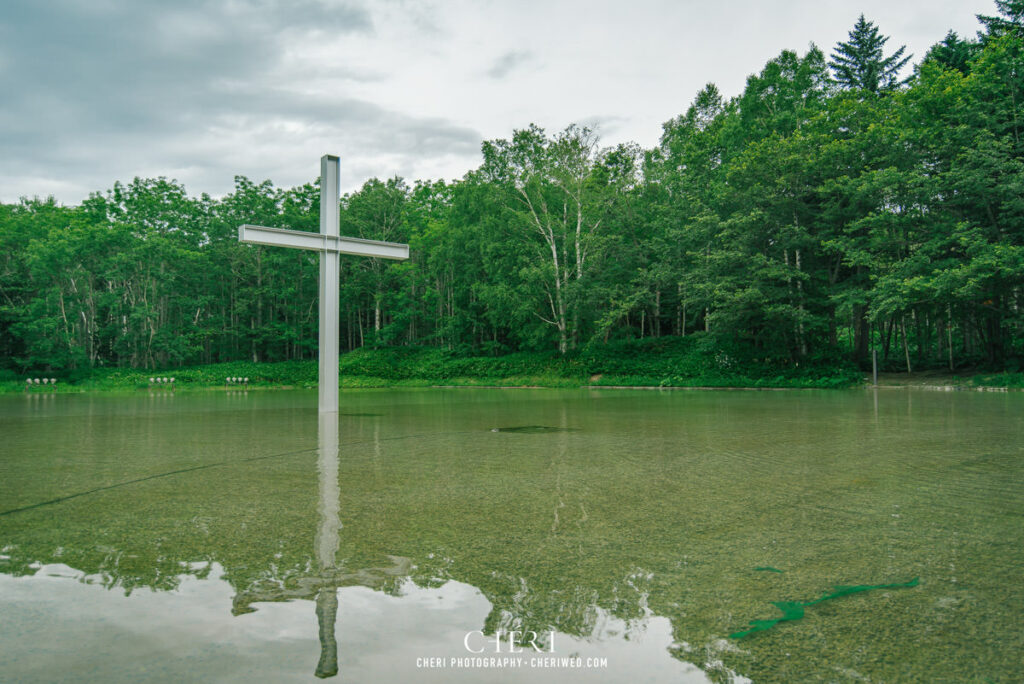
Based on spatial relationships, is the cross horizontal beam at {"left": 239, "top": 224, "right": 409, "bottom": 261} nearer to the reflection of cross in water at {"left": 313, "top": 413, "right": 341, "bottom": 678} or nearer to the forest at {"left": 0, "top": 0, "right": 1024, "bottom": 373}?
the reflection of cross in water at {"left": 313, "top": 413, "right": 341, "bottom": 678}

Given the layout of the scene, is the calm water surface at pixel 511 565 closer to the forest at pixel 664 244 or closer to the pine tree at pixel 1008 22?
the forest at pixel 664 244

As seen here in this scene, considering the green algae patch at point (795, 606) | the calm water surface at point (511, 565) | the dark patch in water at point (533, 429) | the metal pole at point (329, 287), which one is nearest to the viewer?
the calm water surface at point (511, 565)

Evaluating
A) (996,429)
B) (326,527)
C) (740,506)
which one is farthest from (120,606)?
(996,429)

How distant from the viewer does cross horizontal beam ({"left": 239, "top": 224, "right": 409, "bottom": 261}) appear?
445 inches

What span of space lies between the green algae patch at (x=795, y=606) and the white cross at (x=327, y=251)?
10.3 meters

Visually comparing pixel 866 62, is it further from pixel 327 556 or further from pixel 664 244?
pixel 327 556

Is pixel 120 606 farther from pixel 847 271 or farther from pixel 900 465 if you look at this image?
pixel 847 271

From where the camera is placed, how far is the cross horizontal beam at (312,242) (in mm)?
11297

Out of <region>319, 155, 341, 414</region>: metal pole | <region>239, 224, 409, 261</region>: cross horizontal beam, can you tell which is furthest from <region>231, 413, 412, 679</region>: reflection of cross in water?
<region>239, 224, 409, 261</region>: cross horizontal beam

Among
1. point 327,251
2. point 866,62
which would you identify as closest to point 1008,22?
point 866,62

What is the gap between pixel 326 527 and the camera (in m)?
3.27

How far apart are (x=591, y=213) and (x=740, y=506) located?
2702 cm

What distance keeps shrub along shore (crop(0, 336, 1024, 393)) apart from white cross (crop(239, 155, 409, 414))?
1401cm

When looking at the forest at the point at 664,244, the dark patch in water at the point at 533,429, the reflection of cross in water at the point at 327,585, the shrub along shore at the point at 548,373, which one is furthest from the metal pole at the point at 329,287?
the forest at the point at 664,244
